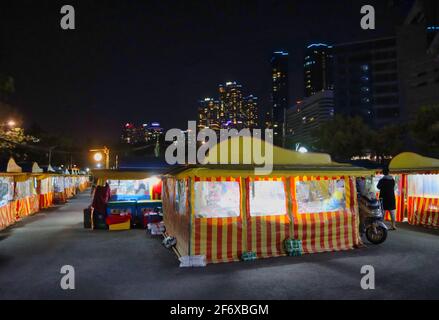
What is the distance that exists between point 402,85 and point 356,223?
75.1 meters

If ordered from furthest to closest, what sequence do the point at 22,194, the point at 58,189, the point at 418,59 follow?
the point at 418,59
the point at 58,189
the point at 22,194

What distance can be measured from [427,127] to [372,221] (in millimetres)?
23214

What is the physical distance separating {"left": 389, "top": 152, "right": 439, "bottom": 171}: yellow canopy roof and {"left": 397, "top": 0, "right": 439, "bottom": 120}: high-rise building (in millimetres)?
43645

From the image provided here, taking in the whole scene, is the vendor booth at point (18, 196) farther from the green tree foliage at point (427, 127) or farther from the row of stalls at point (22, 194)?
the green tree foliage at point (427, 127)

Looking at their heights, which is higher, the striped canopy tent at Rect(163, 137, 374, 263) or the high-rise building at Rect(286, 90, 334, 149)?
the high-rise building at Rect(286, 90, 334, 149)

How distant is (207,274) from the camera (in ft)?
24.8

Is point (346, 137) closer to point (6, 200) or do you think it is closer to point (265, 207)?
point (6, 200)

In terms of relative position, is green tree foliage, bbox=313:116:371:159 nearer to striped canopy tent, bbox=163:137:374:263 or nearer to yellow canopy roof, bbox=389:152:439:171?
yellow canopy roof, bbox=389:152:439:171

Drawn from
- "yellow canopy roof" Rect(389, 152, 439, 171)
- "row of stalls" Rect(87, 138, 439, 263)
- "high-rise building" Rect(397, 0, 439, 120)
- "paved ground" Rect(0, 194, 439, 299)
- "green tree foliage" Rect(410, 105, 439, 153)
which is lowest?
"paved ground" Rect(0, 194, 439, 299)

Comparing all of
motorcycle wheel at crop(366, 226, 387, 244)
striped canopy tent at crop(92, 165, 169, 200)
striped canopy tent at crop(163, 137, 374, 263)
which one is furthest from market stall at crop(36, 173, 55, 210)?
motorcycle wheel at crop(366, 226, 387, 244)

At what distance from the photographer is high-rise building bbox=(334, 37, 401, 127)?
92.2m

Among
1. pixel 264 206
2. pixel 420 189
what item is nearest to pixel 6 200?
pixel 264 206

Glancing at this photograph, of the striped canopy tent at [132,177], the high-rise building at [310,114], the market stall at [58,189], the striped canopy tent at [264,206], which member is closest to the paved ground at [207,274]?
the striped canopy tent at [264,206]

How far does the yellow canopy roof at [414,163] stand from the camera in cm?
1497
